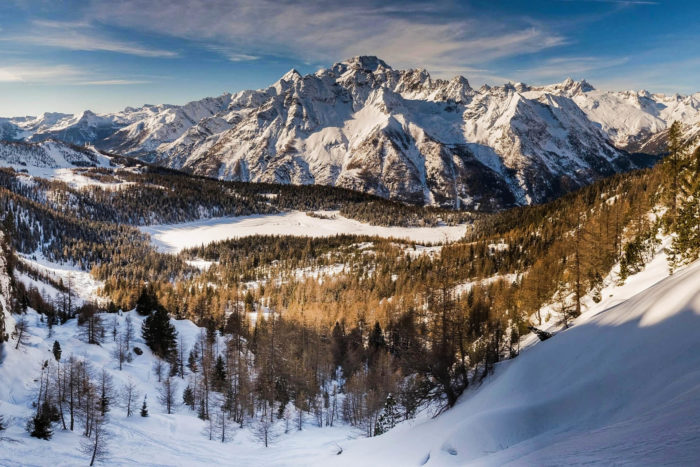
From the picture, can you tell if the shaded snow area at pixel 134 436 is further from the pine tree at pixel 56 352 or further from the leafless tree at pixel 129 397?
the leafless tree at pixel 129 397

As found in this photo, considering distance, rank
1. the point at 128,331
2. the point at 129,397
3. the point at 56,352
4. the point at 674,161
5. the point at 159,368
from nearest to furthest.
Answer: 1. the point at 129,397
2. the point at 674,161
3. the point at 56,352
4. the point at 159,368
5. the point at 128,331

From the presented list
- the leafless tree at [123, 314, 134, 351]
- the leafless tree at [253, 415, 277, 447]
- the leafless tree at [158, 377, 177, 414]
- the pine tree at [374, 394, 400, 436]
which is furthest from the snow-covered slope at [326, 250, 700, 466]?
the leafless tree at [123, 314, 134, 351]

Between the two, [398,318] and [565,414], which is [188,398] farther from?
[565,414]

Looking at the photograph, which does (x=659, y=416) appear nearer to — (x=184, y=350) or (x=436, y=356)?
(x=436, y=356)

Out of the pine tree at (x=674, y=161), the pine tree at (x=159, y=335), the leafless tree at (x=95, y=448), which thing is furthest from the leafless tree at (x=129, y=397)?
the pine tree at (x=674, y=161)

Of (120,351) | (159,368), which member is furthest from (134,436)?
(120,351)

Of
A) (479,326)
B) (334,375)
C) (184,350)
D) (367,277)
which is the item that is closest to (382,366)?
(334,375)


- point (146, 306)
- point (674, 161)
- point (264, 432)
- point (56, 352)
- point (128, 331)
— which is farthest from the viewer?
point (146, 306)

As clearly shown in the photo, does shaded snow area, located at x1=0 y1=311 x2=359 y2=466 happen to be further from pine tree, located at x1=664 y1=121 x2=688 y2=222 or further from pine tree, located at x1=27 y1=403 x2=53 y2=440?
pine tree, located at x1=664 y1=121 x2=688 y2=222
